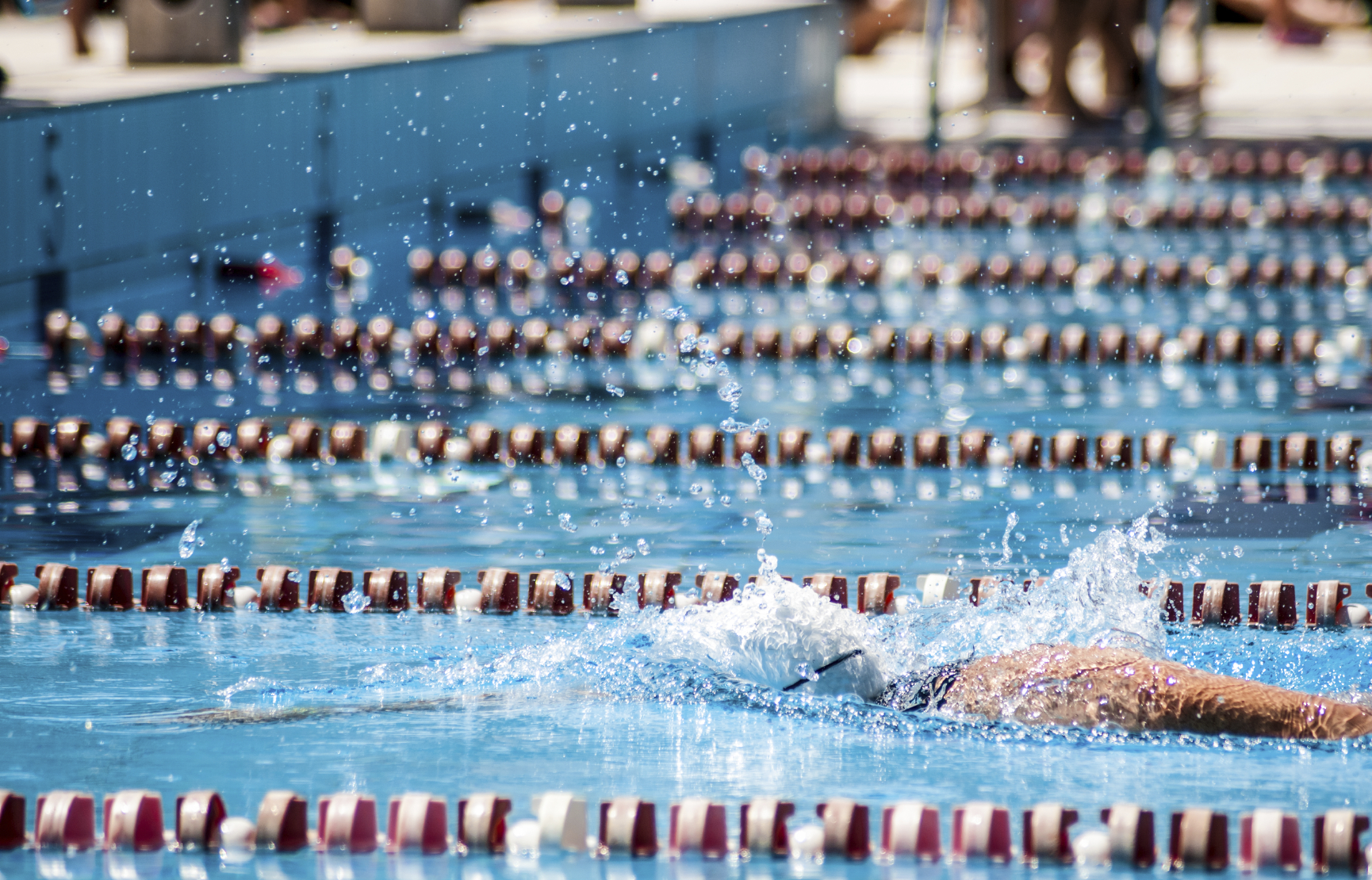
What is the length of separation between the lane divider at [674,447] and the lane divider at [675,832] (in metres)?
3.41

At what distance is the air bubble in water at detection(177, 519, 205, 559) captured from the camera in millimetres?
5978

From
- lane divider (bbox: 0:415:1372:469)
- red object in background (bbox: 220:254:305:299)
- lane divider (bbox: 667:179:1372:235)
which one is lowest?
lane divider (bbox: 0:415:1372:469)

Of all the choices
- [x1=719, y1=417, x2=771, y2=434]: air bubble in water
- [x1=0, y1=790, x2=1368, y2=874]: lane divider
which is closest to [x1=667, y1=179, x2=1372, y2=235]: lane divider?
[x1=719, y1=417, x2=771, y2=434]: air bubble in water

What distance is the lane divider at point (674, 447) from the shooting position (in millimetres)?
7078

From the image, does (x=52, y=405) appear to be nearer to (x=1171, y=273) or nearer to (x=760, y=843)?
(x=760, y=843)

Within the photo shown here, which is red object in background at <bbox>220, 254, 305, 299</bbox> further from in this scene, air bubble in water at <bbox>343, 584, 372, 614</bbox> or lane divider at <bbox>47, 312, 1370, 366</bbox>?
air bubble in water at <bbox>343, 584, 372, 614</bbox>

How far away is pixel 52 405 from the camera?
777 centimetres

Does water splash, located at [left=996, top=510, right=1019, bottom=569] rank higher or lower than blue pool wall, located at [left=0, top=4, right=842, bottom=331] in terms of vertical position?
lower

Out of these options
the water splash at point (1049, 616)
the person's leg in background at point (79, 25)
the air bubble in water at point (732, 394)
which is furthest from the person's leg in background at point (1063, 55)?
the water splash at point (1049, 616)

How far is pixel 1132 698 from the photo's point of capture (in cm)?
417

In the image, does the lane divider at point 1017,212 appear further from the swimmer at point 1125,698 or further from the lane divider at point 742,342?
the swimmer at point 1125,698

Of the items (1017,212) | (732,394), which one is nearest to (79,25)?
(1017,212)

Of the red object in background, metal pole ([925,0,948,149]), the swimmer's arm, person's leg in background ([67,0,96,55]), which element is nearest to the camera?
the swimmer's arm

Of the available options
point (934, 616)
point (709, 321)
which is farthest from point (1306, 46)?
point (934, 616)
